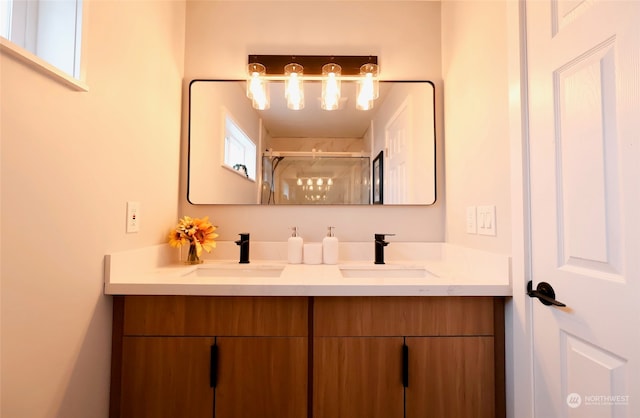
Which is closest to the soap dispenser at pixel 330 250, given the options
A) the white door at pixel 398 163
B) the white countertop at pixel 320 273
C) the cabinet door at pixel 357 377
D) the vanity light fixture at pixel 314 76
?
the white countertop at pixel 320 273

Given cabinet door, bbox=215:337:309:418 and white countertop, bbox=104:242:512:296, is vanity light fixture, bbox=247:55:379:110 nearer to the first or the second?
white countertop, bbox=104:242:512:296

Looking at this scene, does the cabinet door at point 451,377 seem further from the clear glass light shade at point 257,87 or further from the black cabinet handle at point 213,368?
the clear glass light shade at point 257,87

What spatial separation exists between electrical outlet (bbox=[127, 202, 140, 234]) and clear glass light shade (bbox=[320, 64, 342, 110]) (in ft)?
3.33

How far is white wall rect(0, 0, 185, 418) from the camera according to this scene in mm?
648

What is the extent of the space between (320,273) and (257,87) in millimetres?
1040

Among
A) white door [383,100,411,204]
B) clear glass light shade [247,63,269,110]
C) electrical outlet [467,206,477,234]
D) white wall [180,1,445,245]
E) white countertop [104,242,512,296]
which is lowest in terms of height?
white countertop [104,242,512,296]

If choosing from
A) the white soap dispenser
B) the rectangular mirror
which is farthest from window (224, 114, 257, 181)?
the white soap dispenser

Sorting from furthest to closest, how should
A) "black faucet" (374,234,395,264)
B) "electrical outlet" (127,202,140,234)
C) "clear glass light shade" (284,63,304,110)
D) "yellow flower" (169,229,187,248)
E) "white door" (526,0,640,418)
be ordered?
"clear glass light shade" (284,63,304,110) → "black faucet" (374,234,395,264) → "yellow flower" (169,229,187,248) → "electrical outlet" (127,202,140,234) → "white door" (526,0,640,418)

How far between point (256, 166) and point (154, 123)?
496 millimetres

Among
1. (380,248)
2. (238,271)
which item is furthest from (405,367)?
(238,271)

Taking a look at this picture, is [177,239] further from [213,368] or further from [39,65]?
[39,65]

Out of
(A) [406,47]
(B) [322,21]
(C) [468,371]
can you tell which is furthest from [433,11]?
(C) [468,371]

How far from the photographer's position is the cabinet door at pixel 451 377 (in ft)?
3.06

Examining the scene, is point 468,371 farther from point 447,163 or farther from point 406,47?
point 406,47
